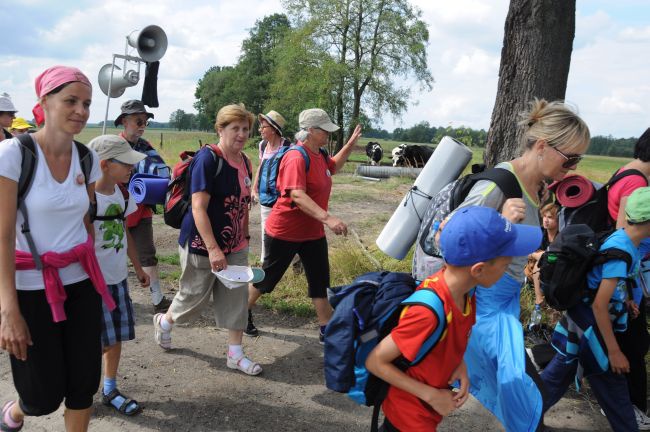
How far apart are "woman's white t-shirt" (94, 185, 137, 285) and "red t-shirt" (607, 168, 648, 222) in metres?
3.13

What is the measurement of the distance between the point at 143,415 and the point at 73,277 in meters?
1.29

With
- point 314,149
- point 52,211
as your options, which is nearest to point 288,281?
point 314,149

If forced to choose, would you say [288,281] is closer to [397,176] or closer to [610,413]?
[610,413]

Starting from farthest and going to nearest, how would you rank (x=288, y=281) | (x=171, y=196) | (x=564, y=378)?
(x=288, y=281) < (x=171, y=196) < (x=564, y=378)

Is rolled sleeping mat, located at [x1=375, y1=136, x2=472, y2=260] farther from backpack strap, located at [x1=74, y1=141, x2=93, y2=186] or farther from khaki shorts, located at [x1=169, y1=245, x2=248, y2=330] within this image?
backpack strap, located at [x1=74, y1=141, x2=93, y2=186]

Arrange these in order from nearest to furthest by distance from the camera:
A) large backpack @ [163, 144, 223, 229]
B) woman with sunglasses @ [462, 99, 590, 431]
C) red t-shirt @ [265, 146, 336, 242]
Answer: woman with sunglasses @ [462, 99, 590, 431]
large backpack @ [163, 144, 223, 229]
red t-shirt @ [265, 146, 336, 242]

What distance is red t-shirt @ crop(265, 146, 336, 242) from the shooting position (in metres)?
4.28

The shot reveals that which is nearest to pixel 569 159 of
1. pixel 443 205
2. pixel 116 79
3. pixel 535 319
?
pixel 443 205

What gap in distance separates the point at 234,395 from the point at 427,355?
6.73 feet

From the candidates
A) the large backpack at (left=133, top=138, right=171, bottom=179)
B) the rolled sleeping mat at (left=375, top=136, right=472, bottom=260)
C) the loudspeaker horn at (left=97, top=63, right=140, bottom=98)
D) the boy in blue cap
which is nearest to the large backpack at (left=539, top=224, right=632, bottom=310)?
the rolled sleeping mat at (left=375, top=136, right=472, bottom=260)

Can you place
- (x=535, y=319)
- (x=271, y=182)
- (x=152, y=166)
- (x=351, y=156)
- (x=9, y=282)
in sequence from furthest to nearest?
(x=351, y=156) < (x=271, y=182) < (x=152, y=166) < (x=535, y=319) < (x=9, y=282)

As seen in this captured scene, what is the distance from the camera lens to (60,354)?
8.30 ft

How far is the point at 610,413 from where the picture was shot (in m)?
3.07

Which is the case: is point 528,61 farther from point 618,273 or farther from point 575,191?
point 618,273
